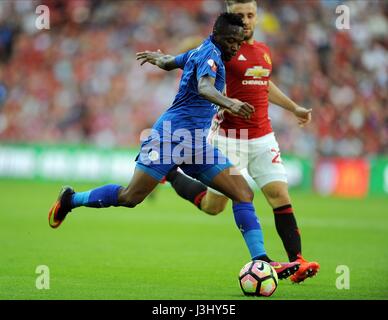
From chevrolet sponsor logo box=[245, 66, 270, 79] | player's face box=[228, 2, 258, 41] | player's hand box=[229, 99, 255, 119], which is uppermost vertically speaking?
player's face box=[228, 2, 258, 41]

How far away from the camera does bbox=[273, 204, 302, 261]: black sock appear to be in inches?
334

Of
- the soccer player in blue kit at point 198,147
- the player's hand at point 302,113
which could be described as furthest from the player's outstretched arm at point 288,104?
the soccer player in blue kit at point 198,147

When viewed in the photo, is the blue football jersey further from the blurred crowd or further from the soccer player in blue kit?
the blurred crowd

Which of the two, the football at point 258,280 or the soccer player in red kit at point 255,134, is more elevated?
the soccer player in red kit at point 255,134

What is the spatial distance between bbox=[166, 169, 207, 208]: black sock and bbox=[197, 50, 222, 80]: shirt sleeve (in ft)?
7.50

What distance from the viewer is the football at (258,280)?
7.13 metres

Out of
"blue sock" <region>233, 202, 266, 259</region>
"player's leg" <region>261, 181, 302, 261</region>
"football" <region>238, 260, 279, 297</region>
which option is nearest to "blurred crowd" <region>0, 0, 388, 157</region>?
"player's leg" <region>261, 181, 302, 261</region>

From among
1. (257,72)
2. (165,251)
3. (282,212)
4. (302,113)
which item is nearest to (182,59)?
(257,72)

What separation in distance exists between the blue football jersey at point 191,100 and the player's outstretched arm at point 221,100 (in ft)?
1.00

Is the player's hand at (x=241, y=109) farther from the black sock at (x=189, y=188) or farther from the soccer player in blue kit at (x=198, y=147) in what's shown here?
the black sock at (x=189, y=188)

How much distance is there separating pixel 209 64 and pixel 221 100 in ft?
1.32

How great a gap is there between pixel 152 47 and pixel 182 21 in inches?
47.8

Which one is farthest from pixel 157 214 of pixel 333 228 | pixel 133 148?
pixel 133 148
